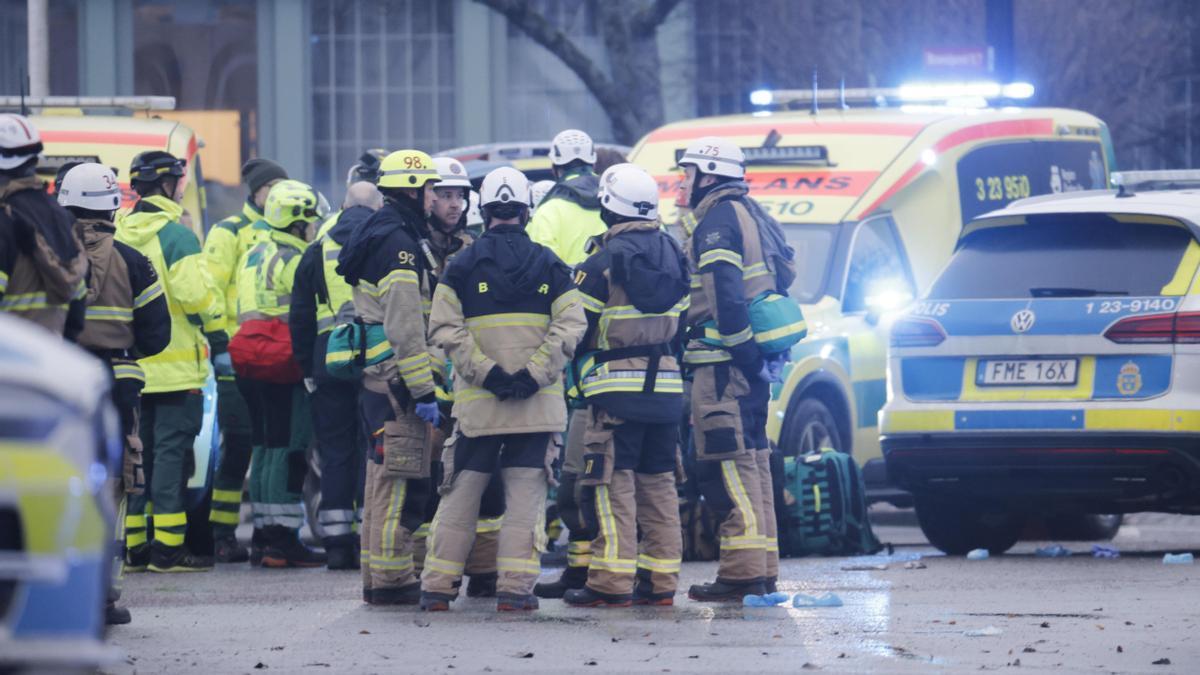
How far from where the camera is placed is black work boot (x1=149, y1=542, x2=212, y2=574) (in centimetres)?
1169


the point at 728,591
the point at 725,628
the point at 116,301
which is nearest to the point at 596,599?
the point at 728,591

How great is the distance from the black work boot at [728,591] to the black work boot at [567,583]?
1.87 ft

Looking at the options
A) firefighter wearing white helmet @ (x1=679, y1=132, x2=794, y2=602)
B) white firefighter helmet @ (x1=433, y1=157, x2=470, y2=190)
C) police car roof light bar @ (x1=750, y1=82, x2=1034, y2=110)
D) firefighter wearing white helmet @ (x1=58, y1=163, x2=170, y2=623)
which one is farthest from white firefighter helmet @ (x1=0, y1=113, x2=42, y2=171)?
police car roof light bar @ (x1=750, y1=82, x2=1034, y2=110)

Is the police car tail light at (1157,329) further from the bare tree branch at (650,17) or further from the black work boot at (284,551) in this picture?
the bare tree branch at (650,17)

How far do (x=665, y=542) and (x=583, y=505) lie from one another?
1.20 feet

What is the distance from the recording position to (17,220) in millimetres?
7719

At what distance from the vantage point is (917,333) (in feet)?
38.2

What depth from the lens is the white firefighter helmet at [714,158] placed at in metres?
9.98

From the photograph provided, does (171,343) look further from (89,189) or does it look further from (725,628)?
(725,628)

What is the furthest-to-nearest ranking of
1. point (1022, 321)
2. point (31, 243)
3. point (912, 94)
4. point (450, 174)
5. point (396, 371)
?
point (912, 94) < point (1022, 321) < point (450, 174) < point (396, 371) < point (31, 243)

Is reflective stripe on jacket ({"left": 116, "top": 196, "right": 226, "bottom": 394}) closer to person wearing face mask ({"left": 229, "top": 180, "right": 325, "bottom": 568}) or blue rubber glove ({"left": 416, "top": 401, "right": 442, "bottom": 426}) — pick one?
person wearing face mask ({"left": 229, "top": 180, "right": 325, "bottom": 568})

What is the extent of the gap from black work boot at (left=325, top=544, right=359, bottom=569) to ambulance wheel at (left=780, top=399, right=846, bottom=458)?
94.4 inches

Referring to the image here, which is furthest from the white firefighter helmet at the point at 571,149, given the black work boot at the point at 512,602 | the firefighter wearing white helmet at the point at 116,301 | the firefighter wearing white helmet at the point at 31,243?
the firefighter wearing white helmet at the point at 31,243

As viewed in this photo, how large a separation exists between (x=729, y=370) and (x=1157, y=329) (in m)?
2.21
